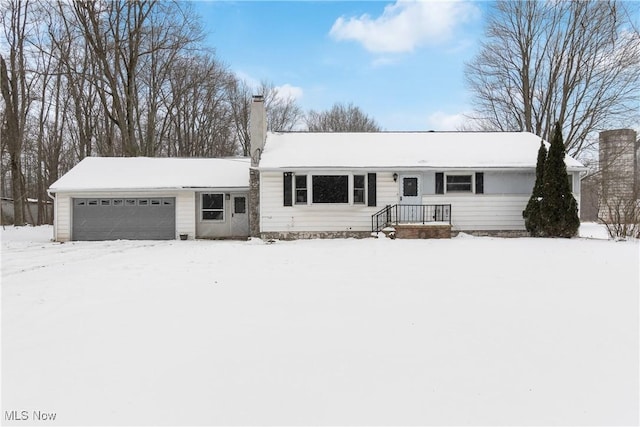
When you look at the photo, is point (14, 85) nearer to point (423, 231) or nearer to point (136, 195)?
point (136, 195)

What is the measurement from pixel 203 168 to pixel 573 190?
15.0 m

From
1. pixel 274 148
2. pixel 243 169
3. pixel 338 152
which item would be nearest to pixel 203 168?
pixel 243 169

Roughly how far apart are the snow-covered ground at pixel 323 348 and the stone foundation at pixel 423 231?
576cm

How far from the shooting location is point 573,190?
43.8 ft

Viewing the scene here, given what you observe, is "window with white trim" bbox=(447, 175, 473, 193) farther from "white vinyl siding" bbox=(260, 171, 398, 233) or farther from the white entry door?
"white vinyl siding" bbox=(260, 171, 398, 233)

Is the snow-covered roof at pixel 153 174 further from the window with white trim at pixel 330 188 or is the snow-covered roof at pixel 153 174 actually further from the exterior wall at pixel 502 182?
the exterior wall at pixel 502 182

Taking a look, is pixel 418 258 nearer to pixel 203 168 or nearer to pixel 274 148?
pixel 274 148

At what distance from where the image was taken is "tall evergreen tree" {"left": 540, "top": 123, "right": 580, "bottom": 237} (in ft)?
39.7

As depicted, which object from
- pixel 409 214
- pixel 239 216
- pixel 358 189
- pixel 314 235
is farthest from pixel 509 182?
pixel 239 216

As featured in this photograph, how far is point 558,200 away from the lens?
12.1 metres

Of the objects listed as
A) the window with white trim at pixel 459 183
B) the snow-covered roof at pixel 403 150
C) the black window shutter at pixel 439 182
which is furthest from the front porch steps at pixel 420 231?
the snow-covered roof at pixel 403 150

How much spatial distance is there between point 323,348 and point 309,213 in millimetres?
9996

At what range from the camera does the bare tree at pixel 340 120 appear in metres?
34.4

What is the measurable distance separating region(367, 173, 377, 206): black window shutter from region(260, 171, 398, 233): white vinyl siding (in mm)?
130
